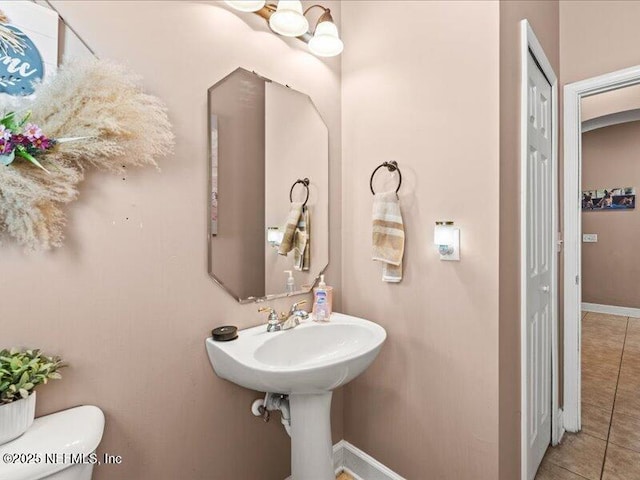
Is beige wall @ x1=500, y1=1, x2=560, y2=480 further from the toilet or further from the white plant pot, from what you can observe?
the white plant pot

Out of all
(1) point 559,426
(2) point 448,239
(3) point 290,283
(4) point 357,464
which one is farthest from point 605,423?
(3) point 290,283

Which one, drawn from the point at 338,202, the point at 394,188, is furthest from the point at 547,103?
the point at 338,202

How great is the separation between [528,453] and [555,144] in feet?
5.79

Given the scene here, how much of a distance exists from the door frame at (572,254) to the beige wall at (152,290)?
6.39ft

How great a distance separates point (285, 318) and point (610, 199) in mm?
5601

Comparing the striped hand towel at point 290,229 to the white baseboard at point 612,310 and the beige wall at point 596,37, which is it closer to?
the beige wall at point 596,37

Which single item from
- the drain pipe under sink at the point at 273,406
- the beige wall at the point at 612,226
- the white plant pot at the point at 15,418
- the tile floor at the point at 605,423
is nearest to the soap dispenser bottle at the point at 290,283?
the drain pipe under sink at the point at 273,406

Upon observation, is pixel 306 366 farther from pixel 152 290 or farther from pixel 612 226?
pixel 612 226

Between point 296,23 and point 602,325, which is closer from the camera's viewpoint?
point 296,23

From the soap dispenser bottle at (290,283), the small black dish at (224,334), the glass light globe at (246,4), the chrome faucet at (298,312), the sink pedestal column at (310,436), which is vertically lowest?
the sink pedestal column at (310,436)

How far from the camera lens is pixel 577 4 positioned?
2.03m

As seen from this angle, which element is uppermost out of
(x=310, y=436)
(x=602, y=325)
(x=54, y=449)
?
(x=54, y=449)

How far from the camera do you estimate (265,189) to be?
1.54m

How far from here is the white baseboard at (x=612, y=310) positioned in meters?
4.55
